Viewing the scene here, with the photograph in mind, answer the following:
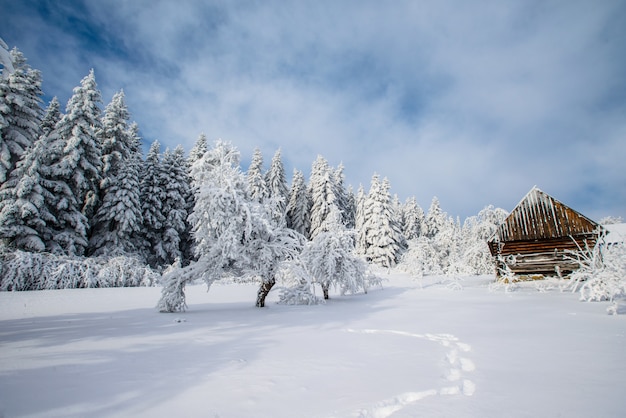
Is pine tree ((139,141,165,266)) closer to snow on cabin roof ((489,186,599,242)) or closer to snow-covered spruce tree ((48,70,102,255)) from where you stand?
snow-covered spruce tree ((48,70,102,255))

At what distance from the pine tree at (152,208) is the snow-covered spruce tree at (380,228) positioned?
22704mm

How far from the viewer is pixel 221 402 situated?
3.26 meters

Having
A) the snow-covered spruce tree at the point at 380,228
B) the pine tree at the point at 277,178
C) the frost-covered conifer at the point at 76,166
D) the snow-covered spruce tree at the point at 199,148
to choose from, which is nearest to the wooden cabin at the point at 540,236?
the snow-covered spruce tree at the point at 380,228

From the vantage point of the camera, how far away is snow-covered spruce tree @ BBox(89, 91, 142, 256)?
76.9 ft

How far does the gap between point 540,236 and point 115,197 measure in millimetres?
30341

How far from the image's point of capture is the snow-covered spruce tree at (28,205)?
1767 centimetres

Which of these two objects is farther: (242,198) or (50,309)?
(242,198)

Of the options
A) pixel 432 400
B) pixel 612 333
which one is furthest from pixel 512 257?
pixel 432 400

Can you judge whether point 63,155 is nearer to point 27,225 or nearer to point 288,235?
point 27,225

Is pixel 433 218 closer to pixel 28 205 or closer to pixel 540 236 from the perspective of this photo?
pixel 540 236

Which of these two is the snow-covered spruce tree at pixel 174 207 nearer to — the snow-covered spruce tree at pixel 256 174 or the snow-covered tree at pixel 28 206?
the snow-covered spruce tree at pixel 256 174

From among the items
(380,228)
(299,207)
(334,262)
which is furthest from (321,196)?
(334,262)

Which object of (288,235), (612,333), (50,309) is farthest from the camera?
(288,235)

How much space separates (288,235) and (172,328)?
5697mm
